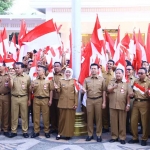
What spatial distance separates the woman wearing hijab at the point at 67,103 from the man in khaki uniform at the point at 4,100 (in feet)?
3.86

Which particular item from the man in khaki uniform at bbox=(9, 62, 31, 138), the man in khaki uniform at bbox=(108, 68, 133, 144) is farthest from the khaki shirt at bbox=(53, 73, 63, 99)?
the man in khaki uniform at bbox=(108, 68, 133, 144)

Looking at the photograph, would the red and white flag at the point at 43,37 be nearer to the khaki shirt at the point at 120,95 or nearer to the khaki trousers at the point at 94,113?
the khaki trousers at the point at 94,113

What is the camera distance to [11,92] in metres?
6.82

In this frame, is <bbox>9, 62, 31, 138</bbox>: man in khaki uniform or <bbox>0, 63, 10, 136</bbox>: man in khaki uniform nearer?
<bbox>9, 62, 31, 138</bbox>: man in khaki uniform

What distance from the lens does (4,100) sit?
6.94 metres

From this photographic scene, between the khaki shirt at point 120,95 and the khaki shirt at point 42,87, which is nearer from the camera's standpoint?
the khaki shirt at point 120,95

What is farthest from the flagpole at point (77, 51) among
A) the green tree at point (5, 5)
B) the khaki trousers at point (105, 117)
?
the green tree at point (5, 5)

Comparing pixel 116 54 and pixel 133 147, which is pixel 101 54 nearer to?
pixel 116 54

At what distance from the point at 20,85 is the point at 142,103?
2.66 meters

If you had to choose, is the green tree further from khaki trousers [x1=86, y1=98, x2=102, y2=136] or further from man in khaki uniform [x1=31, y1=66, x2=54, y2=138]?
khaki trousers [x1=86, y1=98, x2=102, y2=136]

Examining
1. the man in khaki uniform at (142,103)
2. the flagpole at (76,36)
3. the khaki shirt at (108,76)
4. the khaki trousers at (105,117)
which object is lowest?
the khaki trousers at (105,117)

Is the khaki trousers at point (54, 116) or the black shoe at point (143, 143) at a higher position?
the khaki trousers at point (54, 116)

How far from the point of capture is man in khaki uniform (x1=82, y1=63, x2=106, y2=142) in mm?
6504

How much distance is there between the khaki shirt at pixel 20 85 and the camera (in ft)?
22.1
